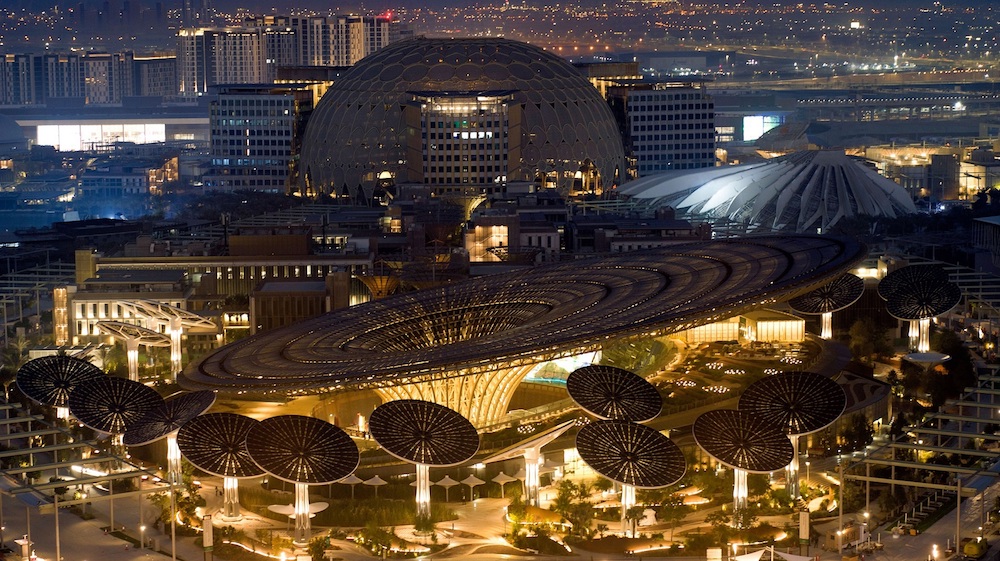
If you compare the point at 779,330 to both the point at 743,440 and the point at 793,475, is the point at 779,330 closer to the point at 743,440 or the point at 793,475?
the point at 793,475

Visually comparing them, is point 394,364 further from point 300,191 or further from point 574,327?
point 300,191

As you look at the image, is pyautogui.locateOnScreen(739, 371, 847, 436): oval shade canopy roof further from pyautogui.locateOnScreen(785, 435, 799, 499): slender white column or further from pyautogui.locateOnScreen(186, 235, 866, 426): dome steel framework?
pyautogui.locateOnScreen(186, 235, 866, 426): dome steel framework

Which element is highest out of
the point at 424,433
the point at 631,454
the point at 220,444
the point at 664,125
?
the point at 664,125

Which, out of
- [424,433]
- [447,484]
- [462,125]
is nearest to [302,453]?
[424,433]

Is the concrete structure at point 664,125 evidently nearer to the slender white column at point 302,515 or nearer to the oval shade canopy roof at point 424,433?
the oval shade canopy roof at point 424,433

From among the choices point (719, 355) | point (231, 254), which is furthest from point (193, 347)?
point (719, 355)
